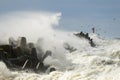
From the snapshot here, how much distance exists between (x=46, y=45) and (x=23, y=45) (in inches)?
277

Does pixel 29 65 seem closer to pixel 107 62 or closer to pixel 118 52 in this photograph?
pixel 107 62

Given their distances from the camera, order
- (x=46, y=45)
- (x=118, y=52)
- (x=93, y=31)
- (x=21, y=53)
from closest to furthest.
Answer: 1. (x=21, y=53)
2. (x=46, y=45)
3. (x=118, y=52)
4. (x=93, y=31)

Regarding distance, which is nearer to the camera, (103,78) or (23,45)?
(103,78)

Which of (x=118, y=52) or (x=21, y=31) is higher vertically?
(x=21, y=31)

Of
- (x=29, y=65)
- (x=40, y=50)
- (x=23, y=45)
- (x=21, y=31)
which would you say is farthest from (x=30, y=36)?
(x=29, y=65)

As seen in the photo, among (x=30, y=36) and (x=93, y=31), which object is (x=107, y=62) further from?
(x=93, y=31)

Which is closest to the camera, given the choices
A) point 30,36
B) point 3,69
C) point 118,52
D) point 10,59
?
point 3,69

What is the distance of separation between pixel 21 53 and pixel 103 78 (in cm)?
1397

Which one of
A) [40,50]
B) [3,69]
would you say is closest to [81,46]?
[40,50]

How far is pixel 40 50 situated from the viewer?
1553 inches

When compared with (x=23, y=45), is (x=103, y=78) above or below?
below

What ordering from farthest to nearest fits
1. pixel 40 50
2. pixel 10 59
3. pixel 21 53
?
pixel 40 50 → pixel 21 53 → pixel 10 59

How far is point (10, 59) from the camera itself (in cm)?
3247

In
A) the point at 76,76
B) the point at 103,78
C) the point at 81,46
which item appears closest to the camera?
the point at 103,78
